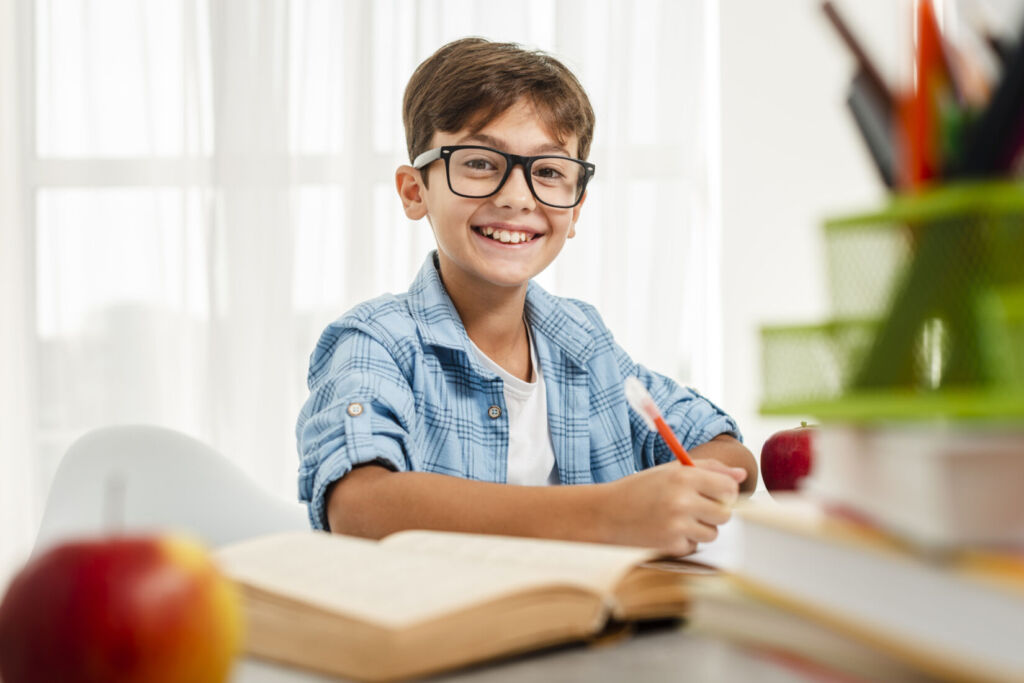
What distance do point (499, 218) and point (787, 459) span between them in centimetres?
49

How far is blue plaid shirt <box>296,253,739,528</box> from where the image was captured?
98 centimetres

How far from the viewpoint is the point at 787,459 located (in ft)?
3.67

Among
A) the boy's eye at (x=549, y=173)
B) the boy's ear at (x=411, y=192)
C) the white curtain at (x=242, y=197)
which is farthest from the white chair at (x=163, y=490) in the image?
the white curtain at (x=242, y=197)

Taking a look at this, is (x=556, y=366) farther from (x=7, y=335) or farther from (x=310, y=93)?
(x=7, y=335)

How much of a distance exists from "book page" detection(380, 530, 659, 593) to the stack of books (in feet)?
0.32

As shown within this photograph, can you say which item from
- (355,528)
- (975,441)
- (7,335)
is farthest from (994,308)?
(7,335)

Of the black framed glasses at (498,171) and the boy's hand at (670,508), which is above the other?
the black framed glasses at (498,171)

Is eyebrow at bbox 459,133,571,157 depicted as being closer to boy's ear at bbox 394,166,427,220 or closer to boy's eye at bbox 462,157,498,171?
boy's eye at bbox 462,157,498,171

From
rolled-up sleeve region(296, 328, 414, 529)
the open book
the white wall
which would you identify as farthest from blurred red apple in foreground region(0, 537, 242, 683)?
the white wall

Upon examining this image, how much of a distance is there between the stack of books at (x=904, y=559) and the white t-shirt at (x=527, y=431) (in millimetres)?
859

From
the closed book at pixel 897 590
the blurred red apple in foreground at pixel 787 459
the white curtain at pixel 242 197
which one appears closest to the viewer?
the closed book at pixel 897 590

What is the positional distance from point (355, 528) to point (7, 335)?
224cm

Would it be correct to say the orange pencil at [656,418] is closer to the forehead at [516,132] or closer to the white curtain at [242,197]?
the forehead at [516,132]

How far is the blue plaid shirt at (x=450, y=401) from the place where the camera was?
978 millimetres
